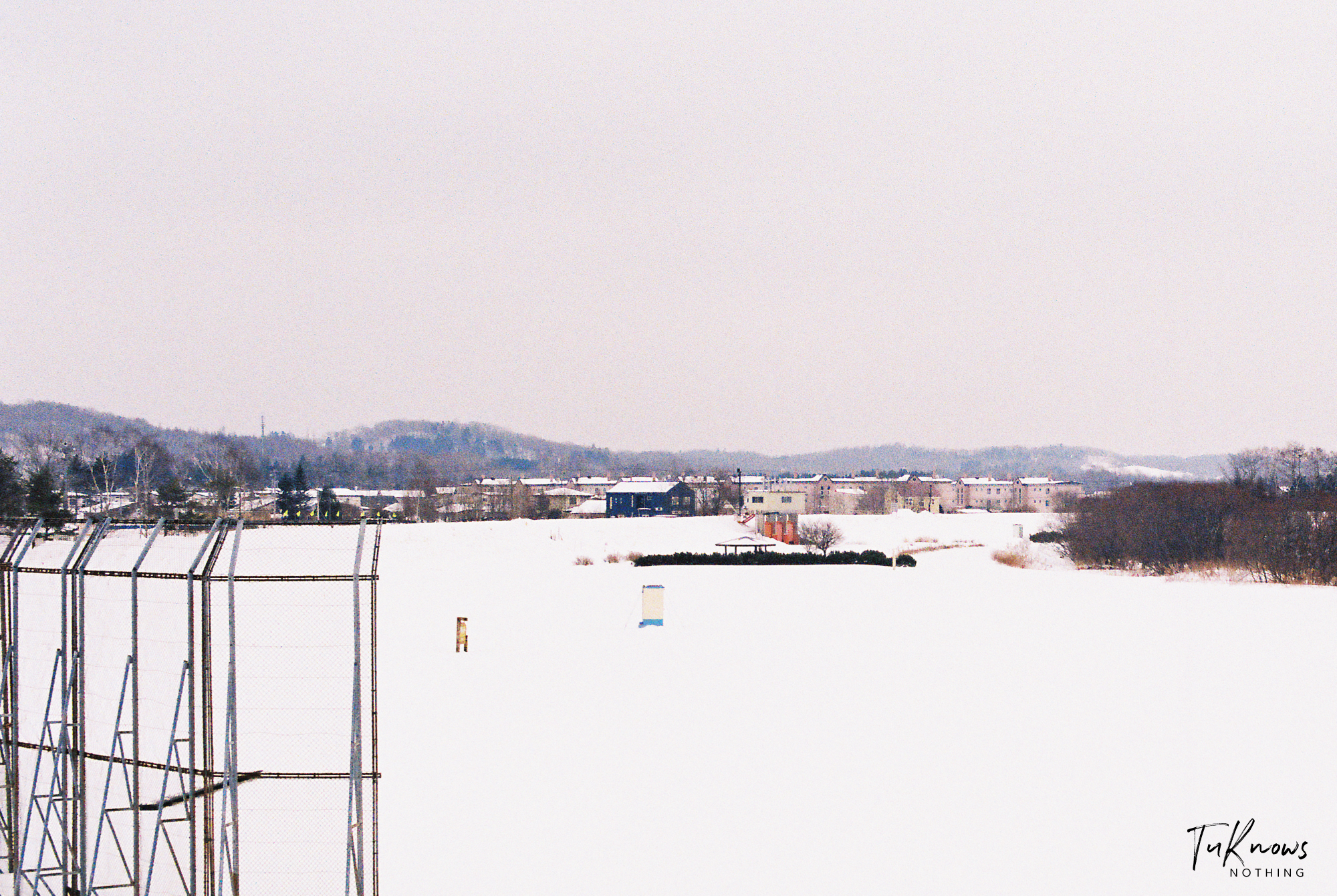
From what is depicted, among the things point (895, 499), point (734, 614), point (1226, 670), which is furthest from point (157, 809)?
point (895, 499)

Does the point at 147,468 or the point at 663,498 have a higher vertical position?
the point at 147,468

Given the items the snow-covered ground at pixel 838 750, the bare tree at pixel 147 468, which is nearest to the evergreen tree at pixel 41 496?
the bare tree at pixel 147 468

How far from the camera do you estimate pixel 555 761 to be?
13.5 meters

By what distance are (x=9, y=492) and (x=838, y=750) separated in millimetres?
47185

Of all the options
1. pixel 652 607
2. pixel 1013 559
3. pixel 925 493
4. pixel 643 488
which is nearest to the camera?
pixel 652 607

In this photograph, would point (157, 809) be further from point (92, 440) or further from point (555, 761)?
point (92, 440)

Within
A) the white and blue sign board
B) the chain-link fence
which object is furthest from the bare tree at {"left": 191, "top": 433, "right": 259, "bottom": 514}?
the chain-link fence

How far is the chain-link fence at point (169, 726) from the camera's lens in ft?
→ 26.0

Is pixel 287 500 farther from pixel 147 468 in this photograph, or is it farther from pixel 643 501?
pixel 643 501

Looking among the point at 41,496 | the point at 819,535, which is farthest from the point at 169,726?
the point at 819,535

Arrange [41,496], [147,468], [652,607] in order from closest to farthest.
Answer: [652,607]
[41,496]
[147,468]

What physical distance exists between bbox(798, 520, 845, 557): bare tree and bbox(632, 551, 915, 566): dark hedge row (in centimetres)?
1238

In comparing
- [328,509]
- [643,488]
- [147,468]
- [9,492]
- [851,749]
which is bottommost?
[851,749]

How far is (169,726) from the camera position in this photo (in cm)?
846
